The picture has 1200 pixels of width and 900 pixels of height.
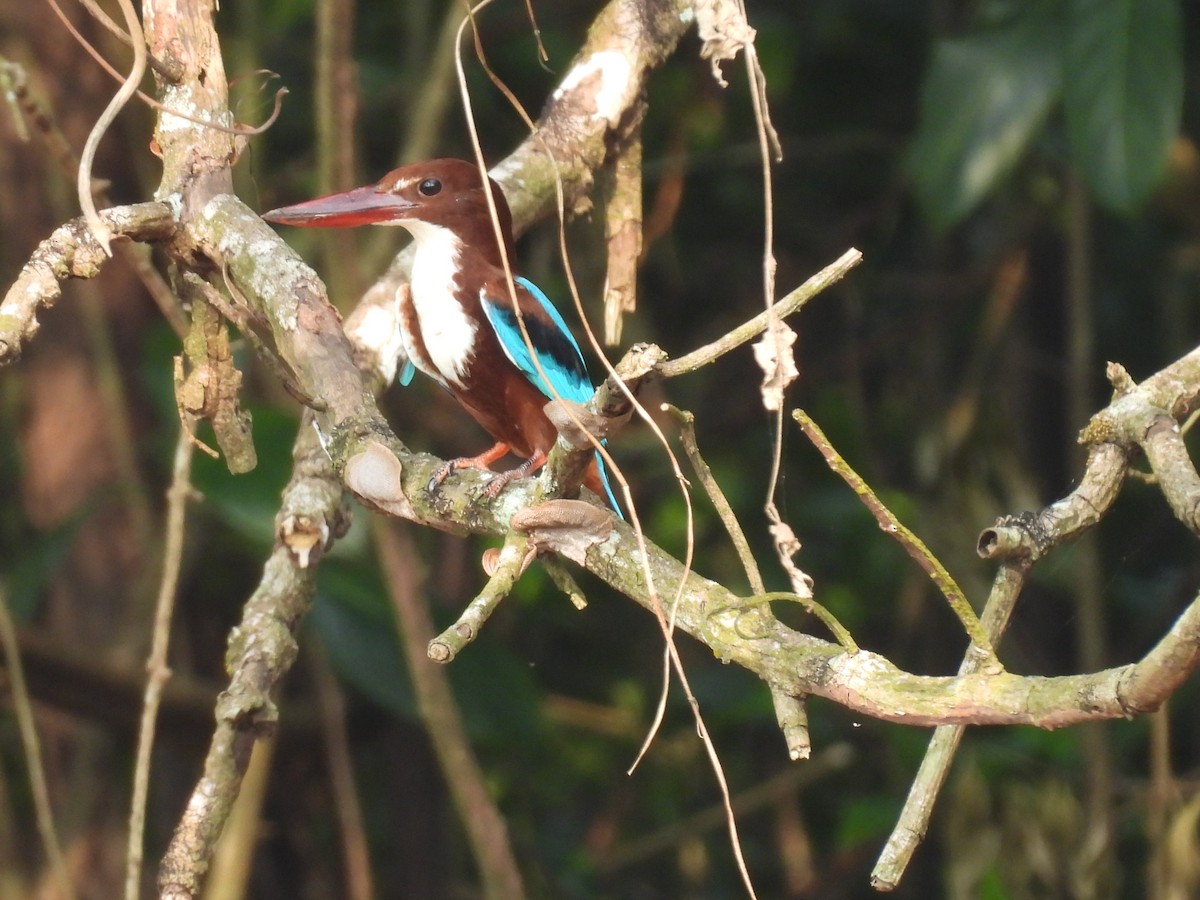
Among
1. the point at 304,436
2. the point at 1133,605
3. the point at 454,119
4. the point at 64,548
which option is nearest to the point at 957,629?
the point at 1133,605

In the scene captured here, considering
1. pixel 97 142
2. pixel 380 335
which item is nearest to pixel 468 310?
pixel 380 335

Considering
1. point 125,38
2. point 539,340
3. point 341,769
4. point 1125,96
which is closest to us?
point 125,38

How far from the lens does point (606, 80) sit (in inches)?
85.7

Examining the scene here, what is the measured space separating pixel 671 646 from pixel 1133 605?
3.10m

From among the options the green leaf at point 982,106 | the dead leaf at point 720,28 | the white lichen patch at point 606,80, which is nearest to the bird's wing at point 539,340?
the white lichen patch at point 606,80

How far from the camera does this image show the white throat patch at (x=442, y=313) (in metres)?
2.21

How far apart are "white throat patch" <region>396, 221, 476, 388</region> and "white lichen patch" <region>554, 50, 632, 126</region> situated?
302 mm

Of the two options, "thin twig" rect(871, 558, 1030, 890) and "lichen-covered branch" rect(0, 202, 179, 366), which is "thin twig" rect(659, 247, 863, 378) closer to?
"thin twig" rect(871, 558, 1030, 890)

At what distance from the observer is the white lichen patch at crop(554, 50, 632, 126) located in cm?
216

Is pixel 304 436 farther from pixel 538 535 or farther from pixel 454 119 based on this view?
pixel 454 119

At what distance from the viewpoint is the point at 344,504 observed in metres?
1.81

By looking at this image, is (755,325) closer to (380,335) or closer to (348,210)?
(380,335)

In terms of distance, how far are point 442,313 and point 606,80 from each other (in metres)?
0.42

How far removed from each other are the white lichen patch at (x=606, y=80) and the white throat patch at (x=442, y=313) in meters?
0.30
